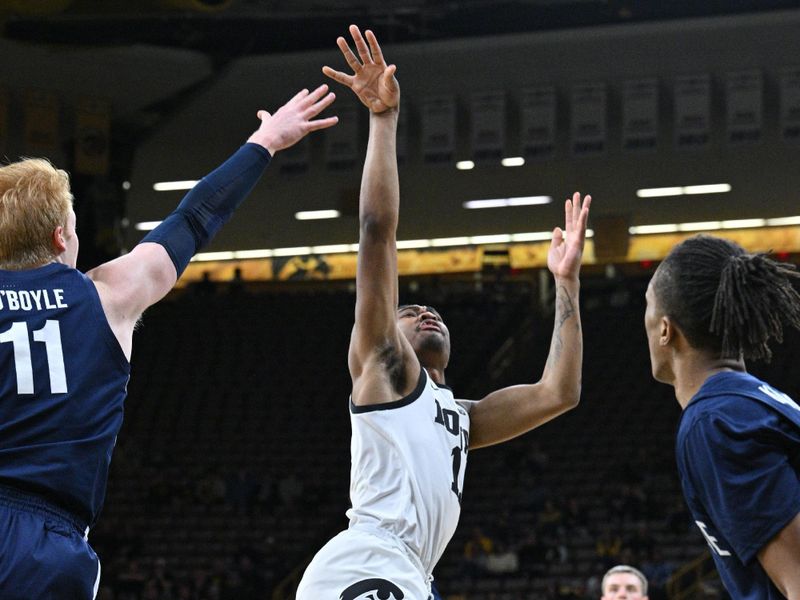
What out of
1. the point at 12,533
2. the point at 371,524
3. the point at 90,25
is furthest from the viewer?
the point at 90,25

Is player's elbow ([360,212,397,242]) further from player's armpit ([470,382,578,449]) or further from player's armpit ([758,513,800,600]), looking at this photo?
player's armpit ([758,513,800,600])

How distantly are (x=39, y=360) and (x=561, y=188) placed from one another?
22095 millimetres

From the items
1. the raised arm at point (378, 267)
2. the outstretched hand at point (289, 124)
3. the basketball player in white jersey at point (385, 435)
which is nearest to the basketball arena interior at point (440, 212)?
the basketball player in white jersey at point (385, 435)

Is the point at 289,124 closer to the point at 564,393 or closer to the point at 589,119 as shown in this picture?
the point at 564,393

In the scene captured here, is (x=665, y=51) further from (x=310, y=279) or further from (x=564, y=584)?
Answer: (x=310, y=279)

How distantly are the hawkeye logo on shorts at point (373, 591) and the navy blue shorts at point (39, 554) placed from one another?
4.59 feet

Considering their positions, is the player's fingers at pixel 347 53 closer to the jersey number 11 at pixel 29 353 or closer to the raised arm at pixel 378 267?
the raised arm at pixel 378 267

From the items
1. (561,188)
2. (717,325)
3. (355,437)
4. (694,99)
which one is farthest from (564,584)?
(717,325)

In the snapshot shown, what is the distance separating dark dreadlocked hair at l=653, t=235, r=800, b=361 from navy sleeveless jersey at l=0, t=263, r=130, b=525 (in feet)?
4.57

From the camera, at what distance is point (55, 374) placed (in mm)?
2910

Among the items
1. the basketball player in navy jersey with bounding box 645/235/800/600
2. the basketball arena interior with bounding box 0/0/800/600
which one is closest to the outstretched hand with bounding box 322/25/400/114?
the basketball player in navy jersey with bounding box 645/235/800/600

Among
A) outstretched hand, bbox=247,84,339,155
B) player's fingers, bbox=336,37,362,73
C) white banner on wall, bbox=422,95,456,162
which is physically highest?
white banner on wall, bbox=422,95,456,162

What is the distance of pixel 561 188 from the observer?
24.5m

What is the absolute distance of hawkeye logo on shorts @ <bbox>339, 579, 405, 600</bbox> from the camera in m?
4.11
